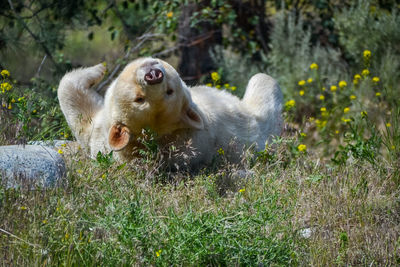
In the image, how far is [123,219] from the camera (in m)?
3.87

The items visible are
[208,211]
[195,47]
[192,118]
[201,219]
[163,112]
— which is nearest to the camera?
[201,219]

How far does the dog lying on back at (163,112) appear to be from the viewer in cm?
544

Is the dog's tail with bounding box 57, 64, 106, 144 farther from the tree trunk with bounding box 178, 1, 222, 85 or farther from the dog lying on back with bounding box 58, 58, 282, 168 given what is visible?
the tree trunk with bounding box 178, 1, 222, 85

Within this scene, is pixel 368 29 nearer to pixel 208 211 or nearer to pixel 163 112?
pixel 163 112

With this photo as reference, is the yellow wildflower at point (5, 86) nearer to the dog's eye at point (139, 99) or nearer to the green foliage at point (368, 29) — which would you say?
the dog's eye at point (139, 99)

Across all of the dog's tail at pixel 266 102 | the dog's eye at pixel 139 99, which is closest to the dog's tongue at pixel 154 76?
the dog's eye at pixel 139 99

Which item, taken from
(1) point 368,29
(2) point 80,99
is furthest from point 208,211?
(1) point 368,29

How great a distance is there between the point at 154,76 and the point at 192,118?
2.38 ft

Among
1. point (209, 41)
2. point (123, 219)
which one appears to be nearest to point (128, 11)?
point (209, 41)

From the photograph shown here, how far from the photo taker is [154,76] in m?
5.23

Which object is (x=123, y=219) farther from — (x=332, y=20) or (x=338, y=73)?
(x=332, y=20)

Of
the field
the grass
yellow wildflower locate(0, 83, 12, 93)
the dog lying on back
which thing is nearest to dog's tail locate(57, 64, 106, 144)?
the dog lying on back

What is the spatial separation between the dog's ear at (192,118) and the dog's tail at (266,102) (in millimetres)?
1365

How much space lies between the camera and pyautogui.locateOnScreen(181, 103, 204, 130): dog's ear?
225 inches
